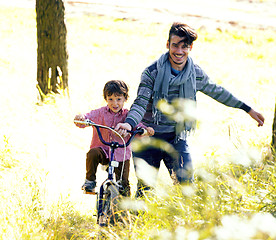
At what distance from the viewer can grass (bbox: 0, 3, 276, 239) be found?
327 cm

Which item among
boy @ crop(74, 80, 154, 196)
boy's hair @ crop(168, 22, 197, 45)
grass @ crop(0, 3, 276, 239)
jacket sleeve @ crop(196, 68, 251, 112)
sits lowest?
grass @ crop(0, 3, 276, 239)

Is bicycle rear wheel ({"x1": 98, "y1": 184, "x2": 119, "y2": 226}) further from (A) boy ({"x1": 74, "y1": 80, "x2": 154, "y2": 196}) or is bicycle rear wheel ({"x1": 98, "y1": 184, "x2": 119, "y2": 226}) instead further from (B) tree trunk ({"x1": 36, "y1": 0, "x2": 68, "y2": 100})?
(B) tree trunk ({"x1": 36, "y1": 0, "x2": 68, "y2": 100})

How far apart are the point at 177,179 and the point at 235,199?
89 centimetres

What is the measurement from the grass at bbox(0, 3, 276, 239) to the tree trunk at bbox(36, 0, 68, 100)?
32 cm

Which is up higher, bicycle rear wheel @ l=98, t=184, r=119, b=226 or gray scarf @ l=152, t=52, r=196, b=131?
gray scarf @ l=152, t=52, r=196, b=131

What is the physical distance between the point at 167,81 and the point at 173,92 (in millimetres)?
189

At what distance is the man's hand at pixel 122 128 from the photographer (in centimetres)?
354

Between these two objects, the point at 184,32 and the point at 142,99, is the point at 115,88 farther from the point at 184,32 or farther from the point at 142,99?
the point at 184,32

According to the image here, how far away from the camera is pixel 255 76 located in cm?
1118

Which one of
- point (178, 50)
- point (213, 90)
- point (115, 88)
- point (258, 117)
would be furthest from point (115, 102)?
point (258, 117)

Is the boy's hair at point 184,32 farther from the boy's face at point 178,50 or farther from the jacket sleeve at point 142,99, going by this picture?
the jacket sleeve at point 142,99

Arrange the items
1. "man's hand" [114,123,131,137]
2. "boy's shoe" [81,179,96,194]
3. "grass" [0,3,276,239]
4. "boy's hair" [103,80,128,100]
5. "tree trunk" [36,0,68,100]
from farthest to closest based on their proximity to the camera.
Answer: "tree trunk" [36,0,68,100] → "boy's shoe" [81,179,96,194] → "boy's hair" [103,80,128,100] → "man's hand" [114,123,131,137] → "grass" [0,3,276,239]

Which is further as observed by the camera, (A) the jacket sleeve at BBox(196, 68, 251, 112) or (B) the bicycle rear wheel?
(A) the jacket sleeve at BBox(196, 68, 251, 112)

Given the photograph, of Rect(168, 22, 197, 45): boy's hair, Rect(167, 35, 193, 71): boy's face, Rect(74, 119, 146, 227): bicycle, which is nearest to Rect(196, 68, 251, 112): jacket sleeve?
Rect(167, 35, 193, 71): boy's face
